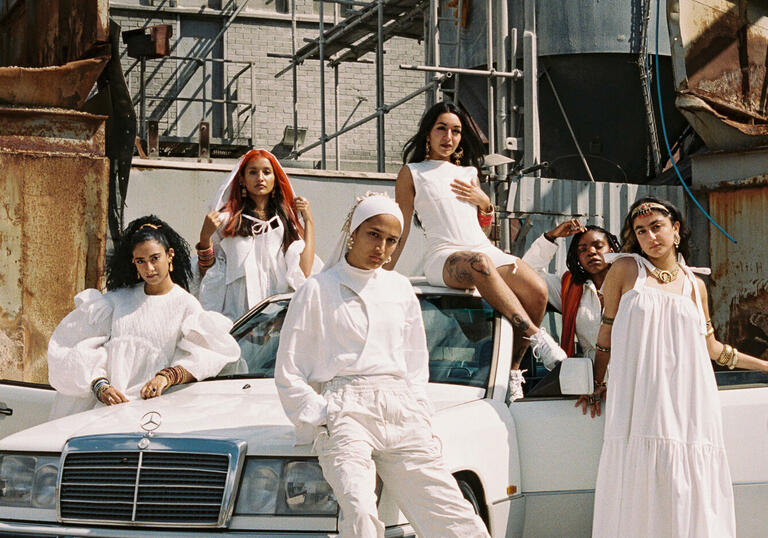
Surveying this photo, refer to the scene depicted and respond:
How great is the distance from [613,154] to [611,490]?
10797 millimetres

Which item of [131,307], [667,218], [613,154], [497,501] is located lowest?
[497,501]

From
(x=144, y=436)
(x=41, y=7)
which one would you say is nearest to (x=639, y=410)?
(x=144, y=436)

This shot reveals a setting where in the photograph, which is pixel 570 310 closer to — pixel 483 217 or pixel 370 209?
pixel 483 217

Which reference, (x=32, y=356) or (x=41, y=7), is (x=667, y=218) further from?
(x=41, y=7)

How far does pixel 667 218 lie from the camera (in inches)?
188

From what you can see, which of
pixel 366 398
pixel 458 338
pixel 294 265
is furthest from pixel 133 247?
pixel 366 398

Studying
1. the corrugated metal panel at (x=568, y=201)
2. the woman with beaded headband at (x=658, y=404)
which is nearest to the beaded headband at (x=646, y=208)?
the woman with beaded headband at (x=658, y=404)

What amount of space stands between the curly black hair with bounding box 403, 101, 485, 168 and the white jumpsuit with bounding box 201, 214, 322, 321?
83cm

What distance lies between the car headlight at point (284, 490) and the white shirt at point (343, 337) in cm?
11

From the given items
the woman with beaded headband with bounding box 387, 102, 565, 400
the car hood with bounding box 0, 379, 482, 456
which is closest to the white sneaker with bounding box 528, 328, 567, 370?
the woman with beaded headband with bounding box 387, 102, 565, 400

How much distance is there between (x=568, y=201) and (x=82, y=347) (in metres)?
6.77

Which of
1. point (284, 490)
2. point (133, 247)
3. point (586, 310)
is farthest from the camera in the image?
point (586, 310)

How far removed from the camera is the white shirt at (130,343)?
509 cm

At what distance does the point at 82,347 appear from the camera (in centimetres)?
514
